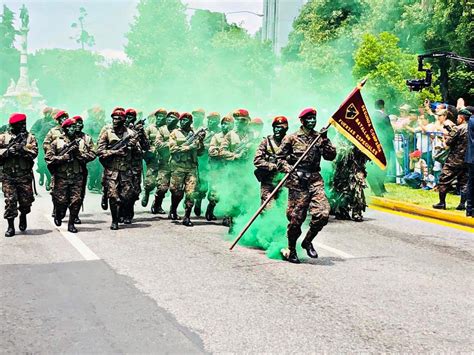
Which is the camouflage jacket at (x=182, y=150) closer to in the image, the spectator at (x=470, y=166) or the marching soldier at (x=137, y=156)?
the marching soldier at (x=137, y=156)

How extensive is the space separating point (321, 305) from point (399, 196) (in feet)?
29.0

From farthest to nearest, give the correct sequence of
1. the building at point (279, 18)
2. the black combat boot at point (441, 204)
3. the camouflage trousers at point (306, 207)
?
the building at point (279, 18) → the black combat boot at point (441, 204) → the camouflage trousers at point (306, 207)

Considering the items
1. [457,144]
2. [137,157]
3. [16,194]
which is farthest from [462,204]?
[16,194]

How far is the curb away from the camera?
39.3ft

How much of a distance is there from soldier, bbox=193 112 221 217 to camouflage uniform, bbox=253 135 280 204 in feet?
9.03

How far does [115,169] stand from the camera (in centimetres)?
1084

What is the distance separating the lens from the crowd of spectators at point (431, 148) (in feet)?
42.5

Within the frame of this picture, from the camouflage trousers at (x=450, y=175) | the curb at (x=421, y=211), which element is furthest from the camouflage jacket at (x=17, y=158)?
the camouflage trousers at (x=450, y=175)

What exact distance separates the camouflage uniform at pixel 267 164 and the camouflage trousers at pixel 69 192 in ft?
9.18

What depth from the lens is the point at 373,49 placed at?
73.3 ft

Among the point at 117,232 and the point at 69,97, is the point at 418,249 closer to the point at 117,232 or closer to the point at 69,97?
the point at 117,232

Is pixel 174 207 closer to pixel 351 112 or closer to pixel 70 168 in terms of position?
pixel 70 168

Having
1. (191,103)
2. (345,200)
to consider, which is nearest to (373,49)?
(345,200)

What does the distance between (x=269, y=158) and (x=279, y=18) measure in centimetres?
8591
